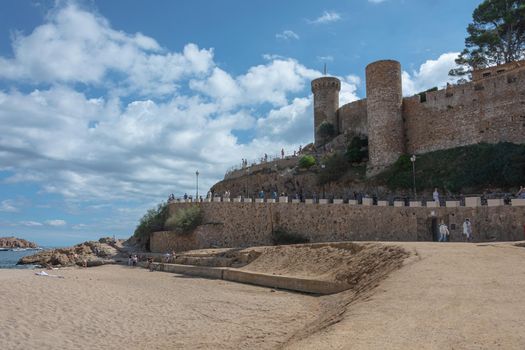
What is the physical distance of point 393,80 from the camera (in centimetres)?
3288

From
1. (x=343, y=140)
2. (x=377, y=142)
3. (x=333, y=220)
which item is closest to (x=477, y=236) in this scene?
(x=333, y=220)

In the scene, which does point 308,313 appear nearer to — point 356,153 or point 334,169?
point 334,169

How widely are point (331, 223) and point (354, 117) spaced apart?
20.5 meters

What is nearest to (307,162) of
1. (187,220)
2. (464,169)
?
(187,220)

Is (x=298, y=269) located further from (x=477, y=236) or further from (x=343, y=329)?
(x=343, y=329)

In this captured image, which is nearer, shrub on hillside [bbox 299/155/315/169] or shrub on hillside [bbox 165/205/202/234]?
shrub on hillside [bbox 165/205/202/234]

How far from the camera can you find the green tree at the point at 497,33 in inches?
1470

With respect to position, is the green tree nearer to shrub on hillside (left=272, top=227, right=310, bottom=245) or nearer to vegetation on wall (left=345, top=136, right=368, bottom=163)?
vegetation on wall (left=345, top=136, right=368, bottom=163)

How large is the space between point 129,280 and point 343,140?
85.3 feet

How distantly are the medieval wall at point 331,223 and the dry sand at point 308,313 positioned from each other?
4.63 meters

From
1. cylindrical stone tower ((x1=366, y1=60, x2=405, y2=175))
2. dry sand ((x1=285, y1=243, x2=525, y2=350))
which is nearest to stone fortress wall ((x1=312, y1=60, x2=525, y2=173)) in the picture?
cylindrical stone tower ((x1=366, y1=60, x2=405, y2=175))

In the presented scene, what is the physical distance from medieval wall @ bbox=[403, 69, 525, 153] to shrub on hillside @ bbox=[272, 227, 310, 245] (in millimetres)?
12337

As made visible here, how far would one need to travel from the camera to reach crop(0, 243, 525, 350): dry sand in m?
7.19

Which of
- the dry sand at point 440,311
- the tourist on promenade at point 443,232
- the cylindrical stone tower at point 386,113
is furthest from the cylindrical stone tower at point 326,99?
the dry sand at point 440,311
